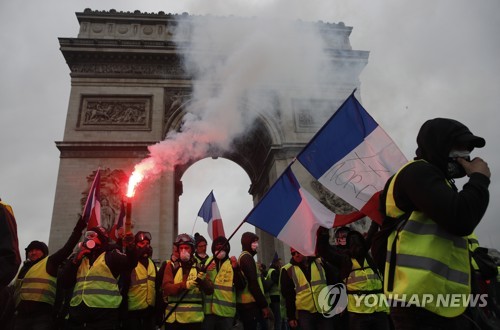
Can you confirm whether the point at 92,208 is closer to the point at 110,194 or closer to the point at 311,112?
the point at 110,194

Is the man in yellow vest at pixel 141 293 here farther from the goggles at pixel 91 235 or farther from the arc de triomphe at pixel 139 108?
the arc de triomphe at pixel 139 108

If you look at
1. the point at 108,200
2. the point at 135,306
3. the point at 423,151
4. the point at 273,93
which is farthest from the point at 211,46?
the point at 423,151

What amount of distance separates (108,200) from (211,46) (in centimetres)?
714

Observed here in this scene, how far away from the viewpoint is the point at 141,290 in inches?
206

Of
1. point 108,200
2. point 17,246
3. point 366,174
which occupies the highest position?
point 108,200

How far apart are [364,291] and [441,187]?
119 inches

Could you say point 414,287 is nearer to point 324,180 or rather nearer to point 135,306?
point 324,180

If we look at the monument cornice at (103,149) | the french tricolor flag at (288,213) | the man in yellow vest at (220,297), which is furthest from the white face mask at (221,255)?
the monument cornice at (103,149)

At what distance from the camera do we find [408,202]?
1.92 m

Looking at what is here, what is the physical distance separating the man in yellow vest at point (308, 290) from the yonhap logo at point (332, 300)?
0.18 ft

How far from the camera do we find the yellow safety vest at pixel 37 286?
4.51 meters

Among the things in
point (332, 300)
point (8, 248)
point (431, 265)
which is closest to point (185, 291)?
point (332, 300)

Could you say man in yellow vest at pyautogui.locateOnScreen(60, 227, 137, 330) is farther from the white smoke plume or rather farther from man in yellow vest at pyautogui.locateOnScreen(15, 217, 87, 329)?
the white smoke plume

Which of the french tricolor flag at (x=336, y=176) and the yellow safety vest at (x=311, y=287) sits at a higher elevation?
the french tricolor flag at (x=336, y=176)
